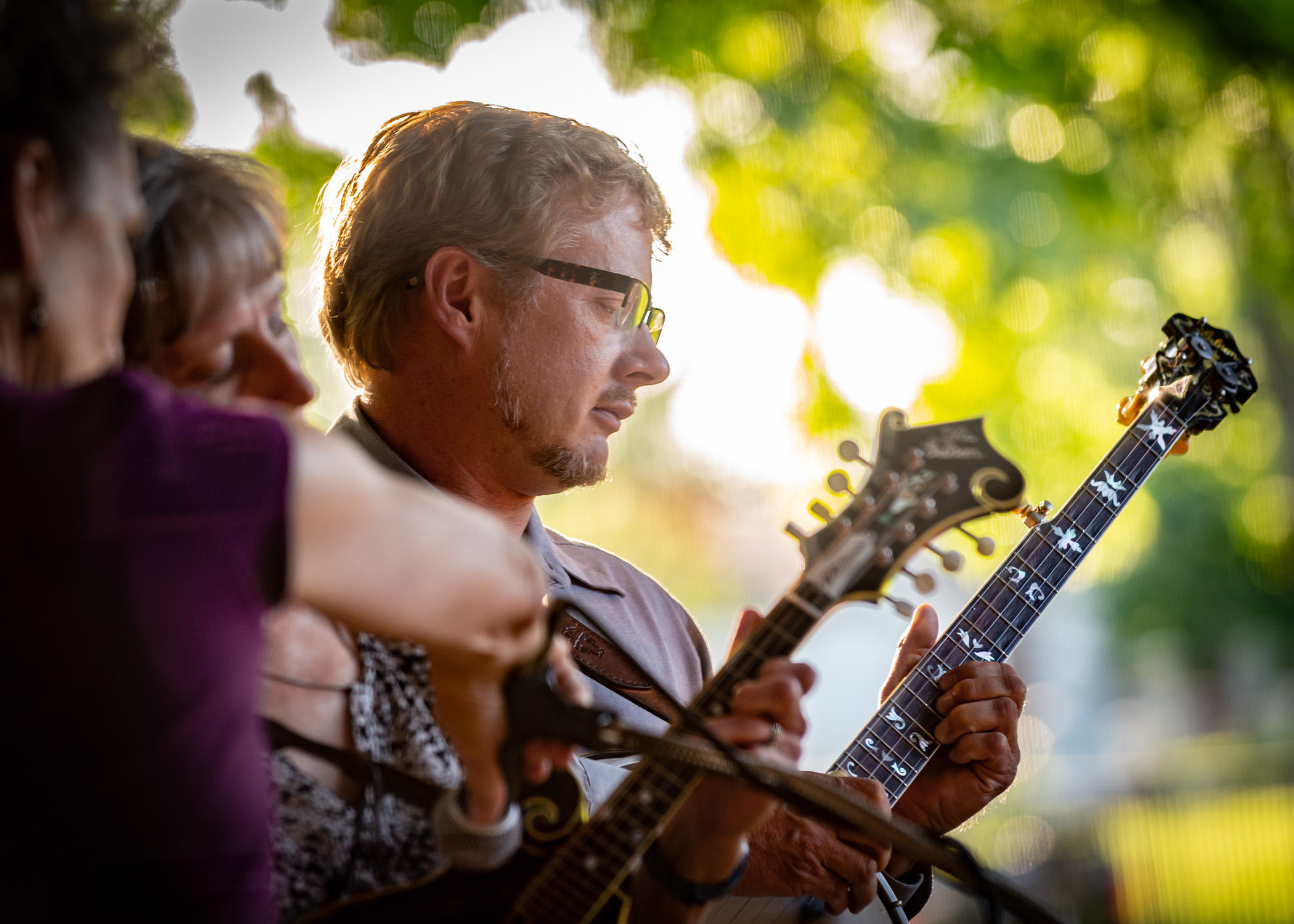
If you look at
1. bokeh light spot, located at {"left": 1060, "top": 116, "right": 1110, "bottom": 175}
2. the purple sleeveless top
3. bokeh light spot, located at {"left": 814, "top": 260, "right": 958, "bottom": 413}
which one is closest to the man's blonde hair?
the purple sleeveless top

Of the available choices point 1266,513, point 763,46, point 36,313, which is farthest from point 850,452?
point 1266,513

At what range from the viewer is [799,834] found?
6.28 ft

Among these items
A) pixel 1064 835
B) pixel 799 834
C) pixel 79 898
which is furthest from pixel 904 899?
pixel 1064 835

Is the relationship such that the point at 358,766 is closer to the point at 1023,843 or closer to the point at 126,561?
the point at 126,561

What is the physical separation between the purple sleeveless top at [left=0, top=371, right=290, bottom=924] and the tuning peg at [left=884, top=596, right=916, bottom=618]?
2.46 feet

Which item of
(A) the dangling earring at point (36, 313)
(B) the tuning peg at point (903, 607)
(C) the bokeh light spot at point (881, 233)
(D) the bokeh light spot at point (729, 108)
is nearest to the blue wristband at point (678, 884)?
(B) the tuning peg at point (903, 607)

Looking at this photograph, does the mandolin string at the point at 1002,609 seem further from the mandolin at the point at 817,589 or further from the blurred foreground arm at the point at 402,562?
the blurred foreground arm at the point at 402,562

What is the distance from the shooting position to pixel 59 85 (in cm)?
102

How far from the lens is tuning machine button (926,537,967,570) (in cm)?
130

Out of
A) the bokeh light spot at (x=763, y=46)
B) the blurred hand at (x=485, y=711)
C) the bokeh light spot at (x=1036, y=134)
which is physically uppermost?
the bokeh light spot at (x=1036, y=134)

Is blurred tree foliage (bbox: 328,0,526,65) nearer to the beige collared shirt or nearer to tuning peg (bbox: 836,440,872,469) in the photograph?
the beige collared shirt

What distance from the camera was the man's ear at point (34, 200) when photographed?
0.98 metres

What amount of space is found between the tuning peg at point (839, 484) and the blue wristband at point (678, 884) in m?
0.53

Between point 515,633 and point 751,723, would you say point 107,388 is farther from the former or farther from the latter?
point 751,723
